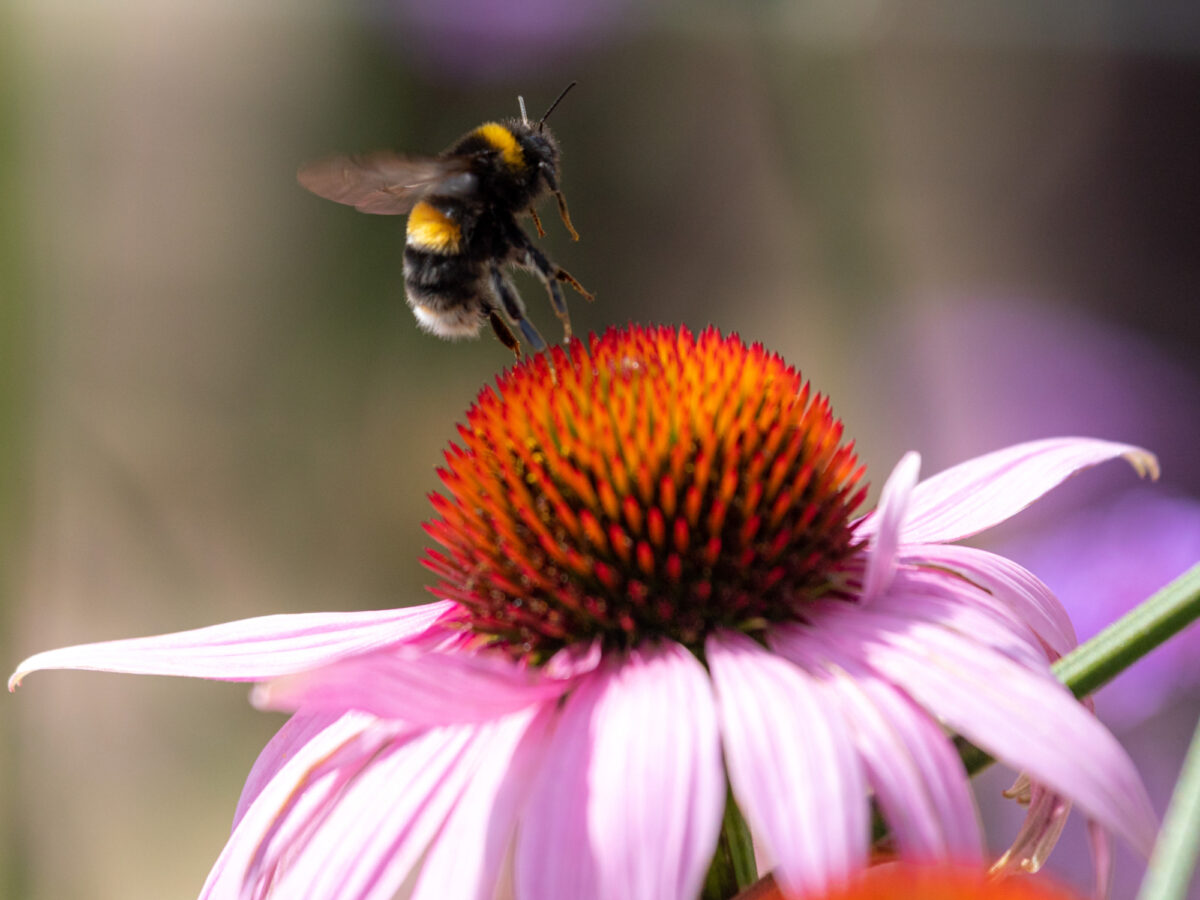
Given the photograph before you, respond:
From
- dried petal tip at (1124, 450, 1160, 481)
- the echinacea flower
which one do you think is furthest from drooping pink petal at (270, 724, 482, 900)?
dried petal tip at (1124, 450, 1160, 481)

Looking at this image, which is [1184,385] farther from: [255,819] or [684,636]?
[255,819]

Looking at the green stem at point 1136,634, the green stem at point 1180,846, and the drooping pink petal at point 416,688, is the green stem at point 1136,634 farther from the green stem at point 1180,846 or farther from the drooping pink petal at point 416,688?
the drooping pink petal at point 416,688

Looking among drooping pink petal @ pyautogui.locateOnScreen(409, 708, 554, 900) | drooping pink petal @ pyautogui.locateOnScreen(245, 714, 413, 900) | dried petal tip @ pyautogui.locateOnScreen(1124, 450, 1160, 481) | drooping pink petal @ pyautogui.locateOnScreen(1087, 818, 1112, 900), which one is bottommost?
drooping pink petal @ pyautogui.locateOnScreen(1087, 818, 1112, 900)

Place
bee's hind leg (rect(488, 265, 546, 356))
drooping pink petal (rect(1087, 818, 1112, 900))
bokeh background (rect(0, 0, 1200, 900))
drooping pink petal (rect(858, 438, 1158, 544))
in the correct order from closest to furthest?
drooping pink petal (rect(1087, 818, 1112, 900)), drooping pink petal (rect(858, 438, 1158, 544)), bee's hind leg (rect(488, 265, 546, 356)), bokeh background (rect(0, 0, 1200, 900))

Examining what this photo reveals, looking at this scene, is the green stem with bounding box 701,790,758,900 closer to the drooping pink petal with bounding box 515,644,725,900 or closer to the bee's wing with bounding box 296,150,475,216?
the drooping pink petal with bounding box 515,644,725,900

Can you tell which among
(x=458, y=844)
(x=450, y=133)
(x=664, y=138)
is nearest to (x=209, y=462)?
(x=450, y=133)

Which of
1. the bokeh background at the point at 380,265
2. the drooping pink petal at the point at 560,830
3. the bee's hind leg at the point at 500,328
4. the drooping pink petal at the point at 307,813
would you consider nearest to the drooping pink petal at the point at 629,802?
the drooping pink petal at the point at 560,830
